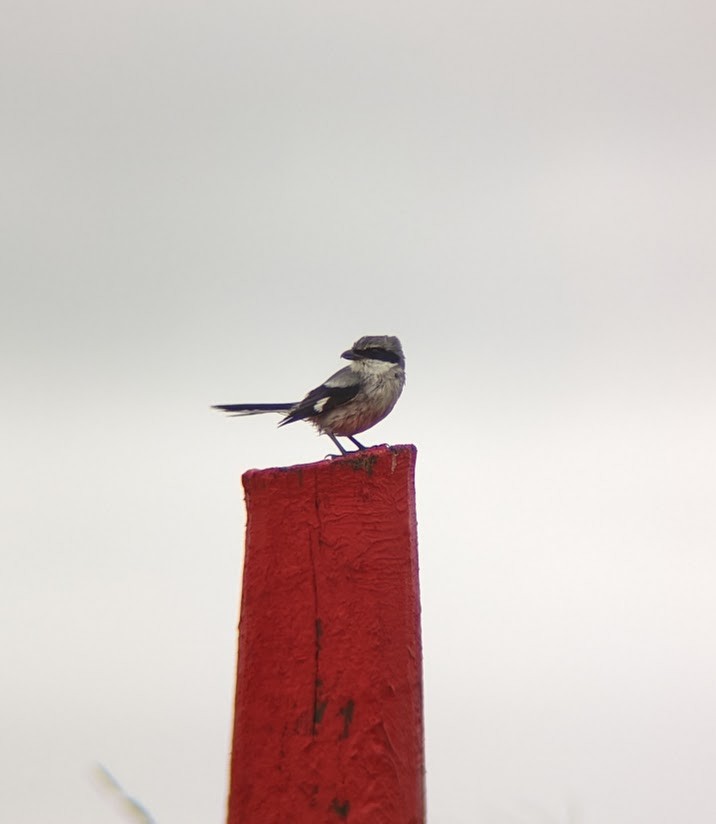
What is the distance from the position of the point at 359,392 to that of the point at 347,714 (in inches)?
182

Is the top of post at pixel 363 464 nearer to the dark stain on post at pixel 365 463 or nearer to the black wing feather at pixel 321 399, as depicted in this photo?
the dark stain on post at pixel 365 463

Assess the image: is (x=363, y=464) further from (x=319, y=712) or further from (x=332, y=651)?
(x=319, y=712)

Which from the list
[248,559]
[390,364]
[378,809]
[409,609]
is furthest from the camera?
[390,364]

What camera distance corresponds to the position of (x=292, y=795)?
274 cm

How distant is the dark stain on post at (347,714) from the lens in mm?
2754

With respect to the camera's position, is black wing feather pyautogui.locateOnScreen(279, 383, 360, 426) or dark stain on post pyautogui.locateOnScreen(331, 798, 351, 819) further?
black wing feather pyautogui.locateOnScreen(279, 383, 360, 426)

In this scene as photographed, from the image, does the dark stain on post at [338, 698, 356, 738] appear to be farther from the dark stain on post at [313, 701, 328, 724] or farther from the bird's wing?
the bird's wing

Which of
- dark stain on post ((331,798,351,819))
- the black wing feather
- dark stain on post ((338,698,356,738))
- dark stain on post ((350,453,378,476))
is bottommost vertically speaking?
dark stain on post ((331,798,351,819))

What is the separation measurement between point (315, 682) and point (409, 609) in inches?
12.7

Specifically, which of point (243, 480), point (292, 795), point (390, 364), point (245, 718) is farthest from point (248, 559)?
point (390, 364)

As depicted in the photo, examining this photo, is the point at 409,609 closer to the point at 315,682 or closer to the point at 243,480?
the point at 315,682

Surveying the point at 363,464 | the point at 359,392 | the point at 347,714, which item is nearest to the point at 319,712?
the point at 347,714

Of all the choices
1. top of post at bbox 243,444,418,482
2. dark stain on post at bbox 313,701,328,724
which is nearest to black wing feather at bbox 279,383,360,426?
top of post at bbox 243,444,418,482

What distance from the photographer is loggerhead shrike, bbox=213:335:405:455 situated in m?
7.30
